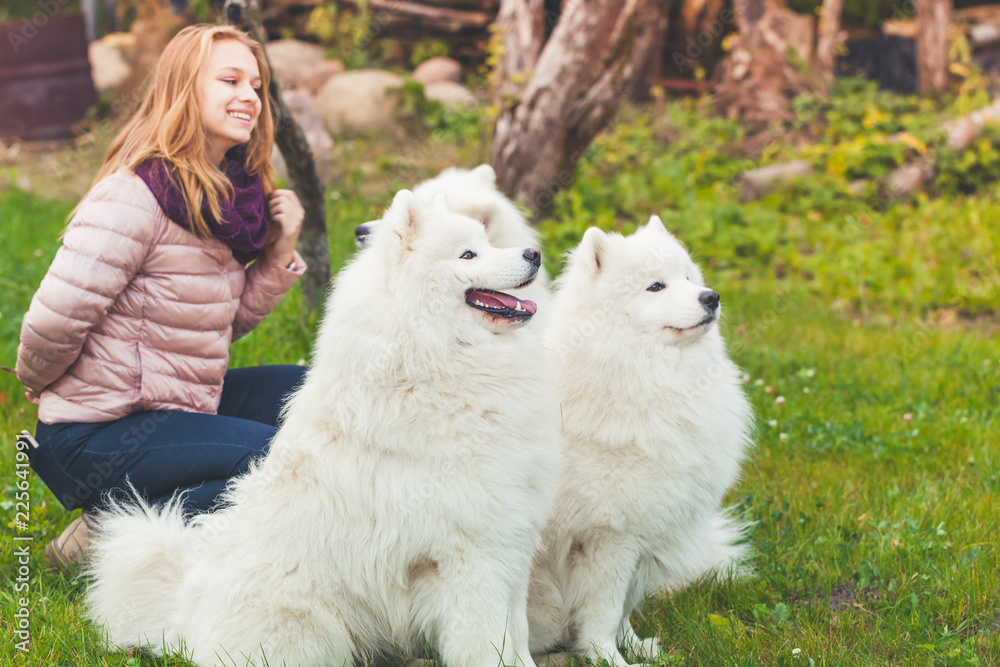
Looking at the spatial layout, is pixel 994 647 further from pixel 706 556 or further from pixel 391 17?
pixel 391 17

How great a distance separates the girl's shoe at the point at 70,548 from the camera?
3100 millimetres

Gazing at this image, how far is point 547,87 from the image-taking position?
684cm

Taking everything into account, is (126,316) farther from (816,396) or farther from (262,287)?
(816,396)

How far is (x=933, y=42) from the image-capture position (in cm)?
1057

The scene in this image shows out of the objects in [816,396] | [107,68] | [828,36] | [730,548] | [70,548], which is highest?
[828,36]

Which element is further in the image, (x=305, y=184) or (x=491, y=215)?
(x=305, y=184)

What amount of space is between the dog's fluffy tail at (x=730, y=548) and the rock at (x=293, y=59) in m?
9.46

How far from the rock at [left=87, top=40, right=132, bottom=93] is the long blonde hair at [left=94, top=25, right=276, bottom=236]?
31.6 ft

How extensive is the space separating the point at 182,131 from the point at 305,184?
1.54 meters

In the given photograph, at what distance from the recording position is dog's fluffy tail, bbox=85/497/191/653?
2.51m

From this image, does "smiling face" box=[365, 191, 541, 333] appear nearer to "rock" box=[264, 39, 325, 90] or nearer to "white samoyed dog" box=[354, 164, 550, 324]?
"white samoyed dog" box=[354, 164, 550, 324]

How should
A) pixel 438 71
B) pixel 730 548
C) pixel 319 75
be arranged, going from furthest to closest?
pixel 438 71 < pixel 319 75 < pixel 730 548

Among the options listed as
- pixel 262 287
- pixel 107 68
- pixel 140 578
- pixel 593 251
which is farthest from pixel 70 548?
pixel 107 68

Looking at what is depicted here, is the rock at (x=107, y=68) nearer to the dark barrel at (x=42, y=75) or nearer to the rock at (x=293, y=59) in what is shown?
the dark barrel at (x=42, y=75)
